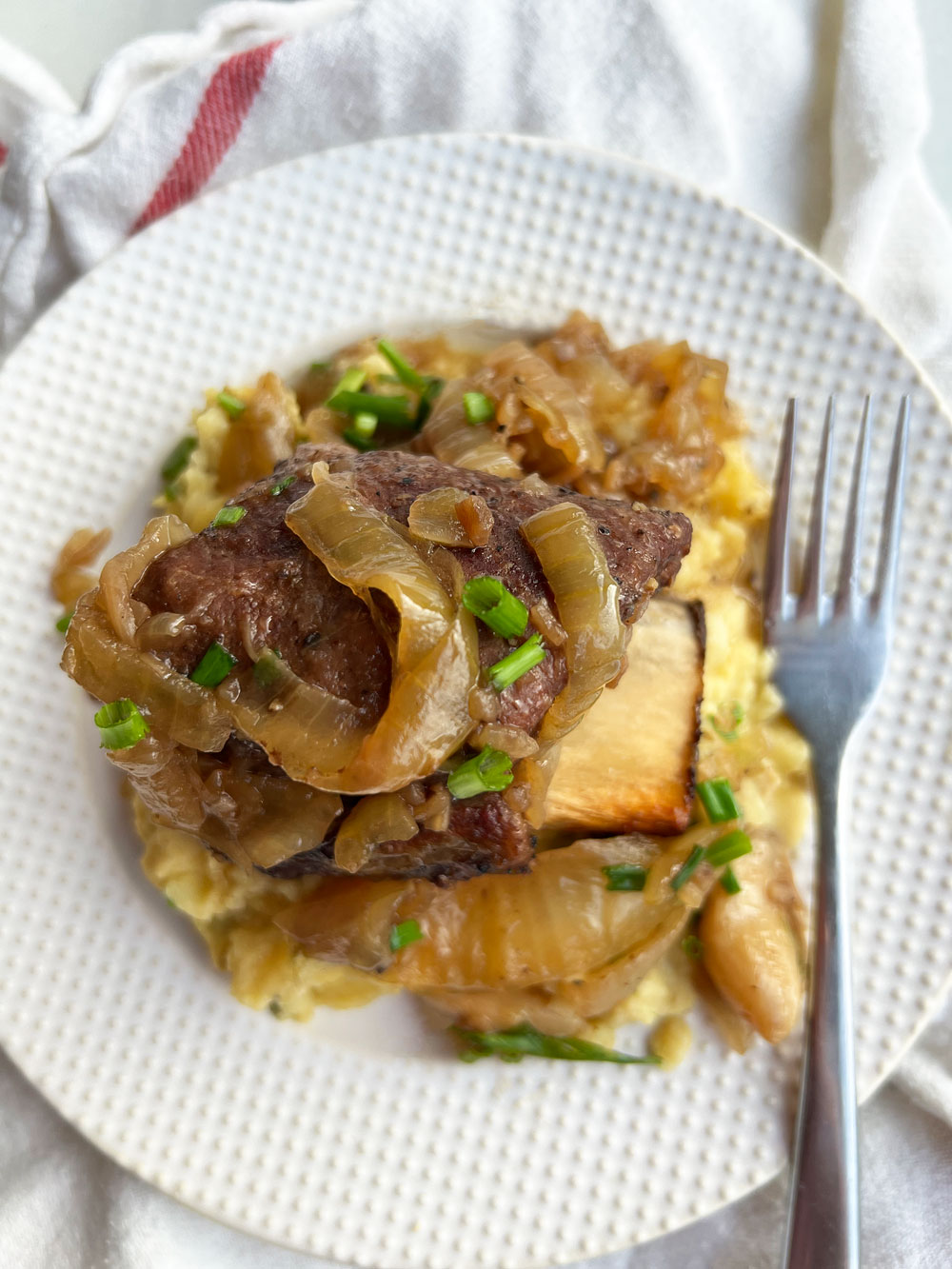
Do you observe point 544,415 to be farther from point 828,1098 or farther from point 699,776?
point 828,1098

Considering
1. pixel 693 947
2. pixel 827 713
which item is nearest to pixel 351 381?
pixel 827 713

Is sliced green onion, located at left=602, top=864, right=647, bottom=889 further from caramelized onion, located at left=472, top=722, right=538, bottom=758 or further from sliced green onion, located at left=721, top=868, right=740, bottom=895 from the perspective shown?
caramelized onion, located at left=472, top=722, right=538, bottom=758

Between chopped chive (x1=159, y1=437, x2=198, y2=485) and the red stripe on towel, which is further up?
the red stripe on towel

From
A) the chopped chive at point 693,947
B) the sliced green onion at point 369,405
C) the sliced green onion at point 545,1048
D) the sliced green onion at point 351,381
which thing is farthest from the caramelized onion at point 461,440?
the sliced green onion at point 545,1048

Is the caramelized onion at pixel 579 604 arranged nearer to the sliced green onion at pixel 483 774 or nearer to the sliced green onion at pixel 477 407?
the sliced green onion at pixel 483 774

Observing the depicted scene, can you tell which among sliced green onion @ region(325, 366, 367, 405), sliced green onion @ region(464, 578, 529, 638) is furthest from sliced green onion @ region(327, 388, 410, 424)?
sliced green onion @ region(464, 578, 529, 638)

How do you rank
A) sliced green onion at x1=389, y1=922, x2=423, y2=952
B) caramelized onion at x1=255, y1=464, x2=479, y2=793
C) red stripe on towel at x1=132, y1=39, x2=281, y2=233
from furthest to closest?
1. red stripe on towel at x1=132, y1=39, x2=281, y2=233
2. sliced green onion at x1=389, y1=922, x2=423, y2=952
3. caramelized onion at x1=255, y1=464, x2=479, y2=793

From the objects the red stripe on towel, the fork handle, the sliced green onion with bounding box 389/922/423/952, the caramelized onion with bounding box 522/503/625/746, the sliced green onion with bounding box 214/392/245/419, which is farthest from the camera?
the red stripe on towel

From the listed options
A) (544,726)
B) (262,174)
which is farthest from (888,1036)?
(262,174)
